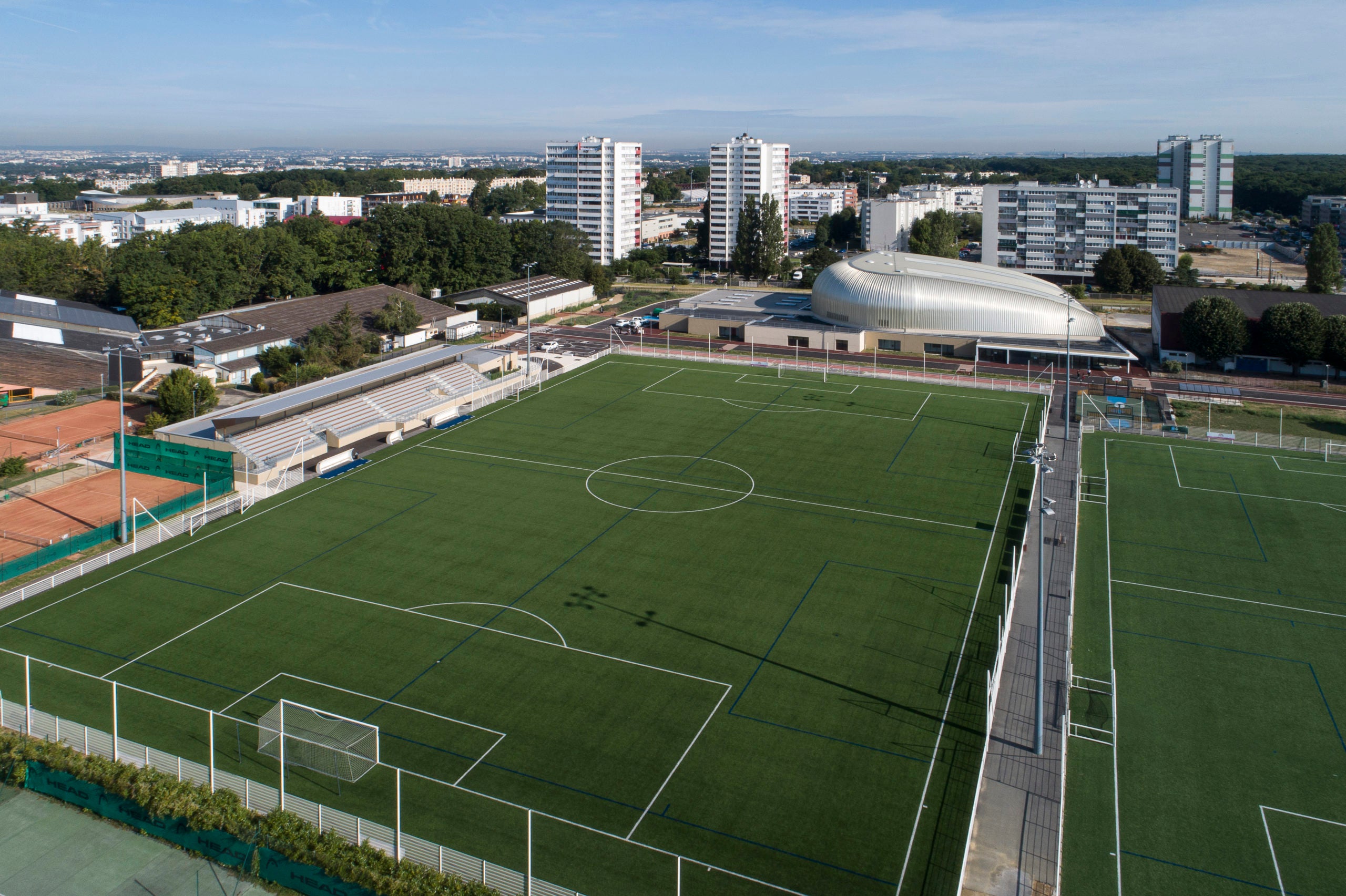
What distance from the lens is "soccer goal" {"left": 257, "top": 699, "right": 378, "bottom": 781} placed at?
20.6 metres

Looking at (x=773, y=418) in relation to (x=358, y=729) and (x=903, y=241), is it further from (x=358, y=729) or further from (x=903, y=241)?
(x=903, y=241)

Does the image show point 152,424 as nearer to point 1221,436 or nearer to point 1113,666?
point 1113,666

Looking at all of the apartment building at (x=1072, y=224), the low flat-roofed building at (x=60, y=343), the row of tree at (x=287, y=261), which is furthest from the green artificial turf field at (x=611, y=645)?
the apartment building at (x=1072, y=224)

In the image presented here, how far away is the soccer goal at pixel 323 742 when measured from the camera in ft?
67.7

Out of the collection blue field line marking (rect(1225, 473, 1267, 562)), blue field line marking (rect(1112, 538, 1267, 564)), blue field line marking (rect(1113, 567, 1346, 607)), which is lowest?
blue field line marking (rect(1113, 567, 1346, 607))

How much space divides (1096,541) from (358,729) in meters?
27.3

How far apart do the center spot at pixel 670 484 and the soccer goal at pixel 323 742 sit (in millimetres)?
16635

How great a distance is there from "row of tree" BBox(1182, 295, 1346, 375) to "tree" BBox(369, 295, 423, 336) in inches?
2239

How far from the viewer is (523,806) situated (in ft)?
63.5

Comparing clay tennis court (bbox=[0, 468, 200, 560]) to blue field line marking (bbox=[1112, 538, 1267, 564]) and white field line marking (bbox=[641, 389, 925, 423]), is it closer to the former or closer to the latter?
white field line marking (bbox=[641, 389, 925, 423])

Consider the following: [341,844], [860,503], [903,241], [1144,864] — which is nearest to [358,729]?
[341,844]

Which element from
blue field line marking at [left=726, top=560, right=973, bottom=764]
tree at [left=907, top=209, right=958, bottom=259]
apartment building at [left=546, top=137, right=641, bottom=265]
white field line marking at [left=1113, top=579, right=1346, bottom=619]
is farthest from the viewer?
apartment building at [left=546, top=137, right=641, bottom=265]

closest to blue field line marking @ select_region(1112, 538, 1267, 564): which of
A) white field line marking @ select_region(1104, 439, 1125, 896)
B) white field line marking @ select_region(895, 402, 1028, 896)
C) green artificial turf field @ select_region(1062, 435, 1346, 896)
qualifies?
green artificial turf field @ select_region(1062, 435, 1346, 896)

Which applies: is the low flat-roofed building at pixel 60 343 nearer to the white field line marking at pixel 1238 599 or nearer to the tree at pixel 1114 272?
the white field line marking at pixel 1238 599
